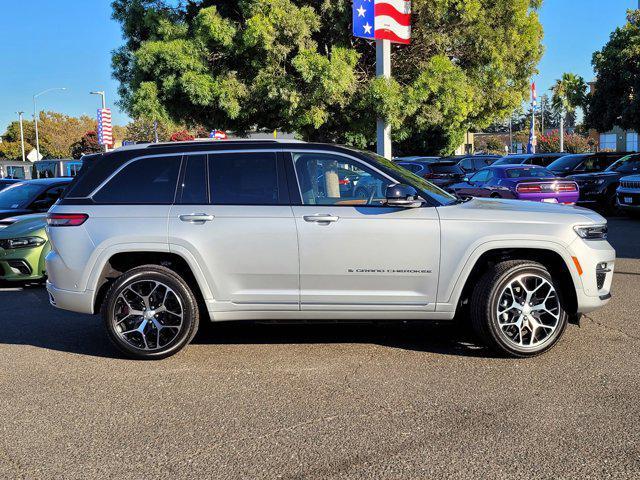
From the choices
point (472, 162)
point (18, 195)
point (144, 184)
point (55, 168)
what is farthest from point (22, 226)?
point (55, 168)

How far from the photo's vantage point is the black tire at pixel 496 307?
5148 mm

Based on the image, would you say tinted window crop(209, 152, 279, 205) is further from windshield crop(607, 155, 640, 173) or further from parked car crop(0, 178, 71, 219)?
windshield crop(607, 155, 640, 173)

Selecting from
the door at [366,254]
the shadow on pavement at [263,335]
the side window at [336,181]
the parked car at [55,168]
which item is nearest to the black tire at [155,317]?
the shadow on pavement at [263,335]

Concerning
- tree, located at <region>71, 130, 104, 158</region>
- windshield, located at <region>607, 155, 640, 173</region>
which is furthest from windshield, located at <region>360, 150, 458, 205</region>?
tree, located at <region>71, 130, 104, 158</region>

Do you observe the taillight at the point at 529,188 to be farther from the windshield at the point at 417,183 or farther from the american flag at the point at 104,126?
the american flag at the point at 104,126

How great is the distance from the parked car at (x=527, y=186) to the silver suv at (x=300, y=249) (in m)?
10.2

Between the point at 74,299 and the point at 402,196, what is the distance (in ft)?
9.74

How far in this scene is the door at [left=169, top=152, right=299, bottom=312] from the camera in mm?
5293

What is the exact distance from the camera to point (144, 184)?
5.57 metres

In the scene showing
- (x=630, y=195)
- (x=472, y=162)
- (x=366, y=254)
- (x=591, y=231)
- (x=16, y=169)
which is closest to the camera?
(x=366, y=254)

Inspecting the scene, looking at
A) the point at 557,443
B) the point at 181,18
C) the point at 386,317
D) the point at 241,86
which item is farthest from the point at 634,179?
the point at 557,443

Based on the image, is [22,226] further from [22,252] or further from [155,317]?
[155,317]

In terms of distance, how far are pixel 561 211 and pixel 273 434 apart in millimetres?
3154

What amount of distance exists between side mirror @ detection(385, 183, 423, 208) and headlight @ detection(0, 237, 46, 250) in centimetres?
612
